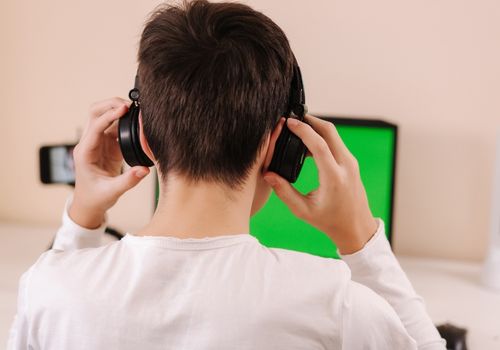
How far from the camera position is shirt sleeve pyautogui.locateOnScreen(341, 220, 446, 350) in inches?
32.8

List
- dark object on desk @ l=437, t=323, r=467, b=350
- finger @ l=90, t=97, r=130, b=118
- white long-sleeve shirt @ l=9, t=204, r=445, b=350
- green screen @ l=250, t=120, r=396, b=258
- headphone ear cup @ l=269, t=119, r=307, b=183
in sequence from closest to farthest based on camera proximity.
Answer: white long-sleeve shirt @ l=9, t=204, r=445, b=350 < headphone ear cup @ l=269, t=119, r=307, b=183 < finger @ l=90, t=97, r=130, b=118 < dark object on desk @ l=437, t=323, r=467, b=350 < green screen @ l=250, t=120, r=396, b=258

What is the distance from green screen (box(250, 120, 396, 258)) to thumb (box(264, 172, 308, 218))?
19.8 inches

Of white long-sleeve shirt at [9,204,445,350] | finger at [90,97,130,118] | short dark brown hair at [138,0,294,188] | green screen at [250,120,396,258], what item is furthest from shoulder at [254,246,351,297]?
green screen at [250,120,396,258]

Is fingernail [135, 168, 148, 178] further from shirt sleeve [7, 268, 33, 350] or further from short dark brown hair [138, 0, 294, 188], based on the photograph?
shirt sleeve [7, 268, 33, 350]

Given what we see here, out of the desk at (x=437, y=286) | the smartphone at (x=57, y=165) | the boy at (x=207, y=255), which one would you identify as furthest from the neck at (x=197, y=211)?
the smartphone at (x=57, y=165)

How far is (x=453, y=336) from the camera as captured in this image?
3.51ft

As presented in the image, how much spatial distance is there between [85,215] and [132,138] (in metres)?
0.22

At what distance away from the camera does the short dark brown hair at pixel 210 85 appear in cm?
69

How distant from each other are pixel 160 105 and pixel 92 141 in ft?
0.75

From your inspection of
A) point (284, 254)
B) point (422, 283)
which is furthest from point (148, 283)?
point (422, 283)

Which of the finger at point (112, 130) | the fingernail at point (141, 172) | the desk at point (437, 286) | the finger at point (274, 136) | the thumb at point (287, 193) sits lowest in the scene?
the desk at point (437, 286)

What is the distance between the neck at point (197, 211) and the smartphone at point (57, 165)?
0.76 m

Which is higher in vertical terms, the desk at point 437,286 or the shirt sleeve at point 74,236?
the shirt sleeve at point 74,236

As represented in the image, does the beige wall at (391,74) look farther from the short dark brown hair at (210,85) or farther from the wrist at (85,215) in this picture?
the short dark brown hair at (210,85)
